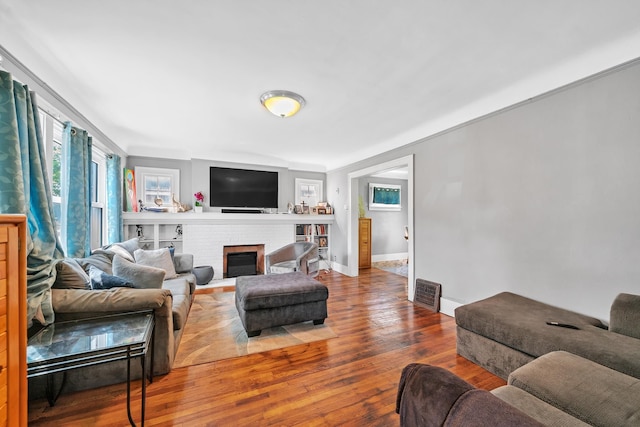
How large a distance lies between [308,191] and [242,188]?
158cm

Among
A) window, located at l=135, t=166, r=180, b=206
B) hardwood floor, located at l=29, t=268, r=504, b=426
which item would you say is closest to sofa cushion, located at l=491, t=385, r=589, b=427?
hardwood floor, located at l=29, t=268, r=504, b=426

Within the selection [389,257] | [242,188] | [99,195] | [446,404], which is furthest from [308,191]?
[446,404]

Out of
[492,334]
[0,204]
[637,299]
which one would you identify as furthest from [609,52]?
[0,204]

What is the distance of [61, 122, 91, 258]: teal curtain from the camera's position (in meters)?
2.49

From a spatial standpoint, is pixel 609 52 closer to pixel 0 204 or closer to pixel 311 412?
pixel 311 412

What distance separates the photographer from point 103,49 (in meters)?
1.92

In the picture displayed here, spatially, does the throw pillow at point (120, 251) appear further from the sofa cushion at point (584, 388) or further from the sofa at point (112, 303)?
the sofa cushion at point (584, 388)

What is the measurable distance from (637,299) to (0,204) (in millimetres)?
4144

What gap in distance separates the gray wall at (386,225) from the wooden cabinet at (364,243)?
0.92m

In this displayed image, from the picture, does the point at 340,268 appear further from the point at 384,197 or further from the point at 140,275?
the point at 140,275

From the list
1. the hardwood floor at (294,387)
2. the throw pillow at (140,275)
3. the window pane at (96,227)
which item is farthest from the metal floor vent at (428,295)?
the window pane at (96,227)

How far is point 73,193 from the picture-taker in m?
2.52

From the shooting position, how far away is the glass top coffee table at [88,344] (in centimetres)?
129

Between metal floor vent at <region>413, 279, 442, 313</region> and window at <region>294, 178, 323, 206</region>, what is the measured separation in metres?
3.27
